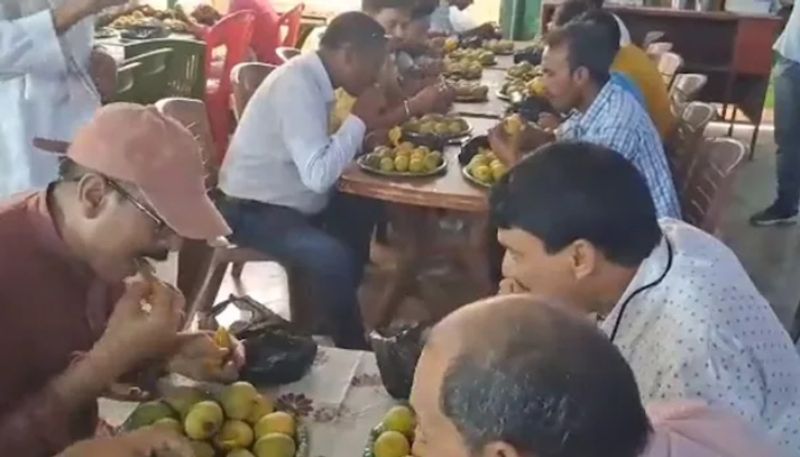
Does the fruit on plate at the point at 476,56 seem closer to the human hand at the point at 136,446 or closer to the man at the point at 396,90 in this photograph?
the man at the point at 396,90

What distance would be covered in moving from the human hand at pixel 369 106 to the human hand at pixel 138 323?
62.5 inches

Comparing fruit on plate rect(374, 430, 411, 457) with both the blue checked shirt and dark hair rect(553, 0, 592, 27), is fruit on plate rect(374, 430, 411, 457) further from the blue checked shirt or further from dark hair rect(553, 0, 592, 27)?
dark hair rect(553, 0, 592, 27)

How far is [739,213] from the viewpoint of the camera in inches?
207

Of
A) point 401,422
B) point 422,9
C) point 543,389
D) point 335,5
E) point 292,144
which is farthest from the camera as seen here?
point 335,5

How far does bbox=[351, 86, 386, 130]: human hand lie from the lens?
3.18 m

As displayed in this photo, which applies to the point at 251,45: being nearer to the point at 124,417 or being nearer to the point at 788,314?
the point at 788,314

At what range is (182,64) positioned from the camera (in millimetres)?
4566

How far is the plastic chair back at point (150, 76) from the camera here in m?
4.39

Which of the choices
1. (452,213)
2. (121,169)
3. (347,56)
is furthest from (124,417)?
(452,213)

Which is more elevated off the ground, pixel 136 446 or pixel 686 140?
pixel 136 446

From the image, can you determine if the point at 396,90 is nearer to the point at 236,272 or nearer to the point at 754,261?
the point at 236,272

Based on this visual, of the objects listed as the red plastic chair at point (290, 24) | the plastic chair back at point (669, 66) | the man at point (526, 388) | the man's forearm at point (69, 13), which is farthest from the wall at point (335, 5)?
the man at point (526, 388)

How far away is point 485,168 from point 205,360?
136 centimetres

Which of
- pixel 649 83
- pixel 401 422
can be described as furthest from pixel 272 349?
pixel 649 83
